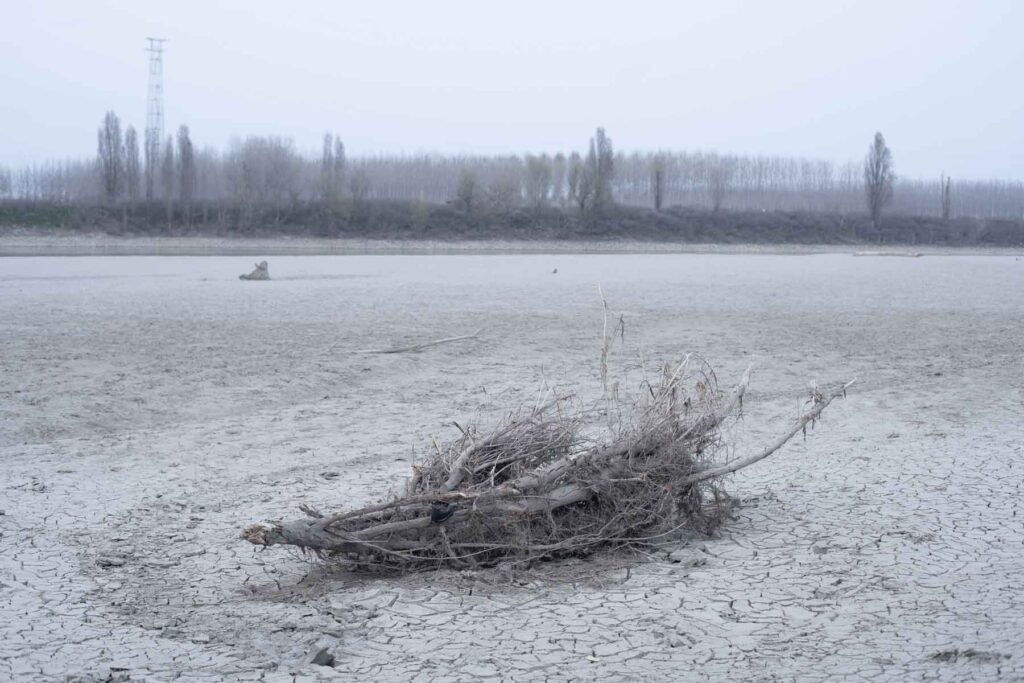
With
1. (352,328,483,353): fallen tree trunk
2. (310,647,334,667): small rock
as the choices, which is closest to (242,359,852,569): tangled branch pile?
(310,647,334,667): small rock

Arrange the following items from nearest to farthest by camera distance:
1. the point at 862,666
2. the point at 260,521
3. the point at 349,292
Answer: the point at 862,666 < the point at 260,521 < the point at 349,292

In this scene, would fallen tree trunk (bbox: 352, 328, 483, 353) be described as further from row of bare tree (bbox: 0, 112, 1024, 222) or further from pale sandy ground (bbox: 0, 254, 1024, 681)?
row of bare tree (bbox: 0, 112, 1024, 222)

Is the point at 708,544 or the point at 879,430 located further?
the point at 879,430

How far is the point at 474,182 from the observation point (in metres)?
82.9

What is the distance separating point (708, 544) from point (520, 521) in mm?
1202

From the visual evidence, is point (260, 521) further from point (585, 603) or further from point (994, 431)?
point (994, 431)

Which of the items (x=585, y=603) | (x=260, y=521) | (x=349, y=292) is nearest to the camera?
(x=585, y=603)

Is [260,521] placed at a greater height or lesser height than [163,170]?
lesser

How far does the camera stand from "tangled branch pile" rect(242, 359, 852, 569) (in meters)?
5.44

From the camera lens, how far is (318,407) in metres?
10.5

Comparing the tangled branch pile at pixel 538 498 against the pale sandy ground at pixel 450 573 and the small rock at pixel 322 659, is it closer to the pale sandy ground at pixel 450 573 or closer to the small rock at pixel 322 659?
the pale sandy ground at pixel 450 573

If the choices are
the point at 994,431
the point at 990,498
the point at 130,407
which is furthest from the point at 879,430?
the point at 130,407

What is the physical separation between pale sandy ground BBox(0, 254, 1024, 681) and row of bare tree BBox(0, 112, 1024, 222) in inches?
2509

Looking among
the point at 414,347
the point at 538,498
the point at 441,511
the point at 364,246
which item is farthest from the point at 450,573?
the point at 364,246
